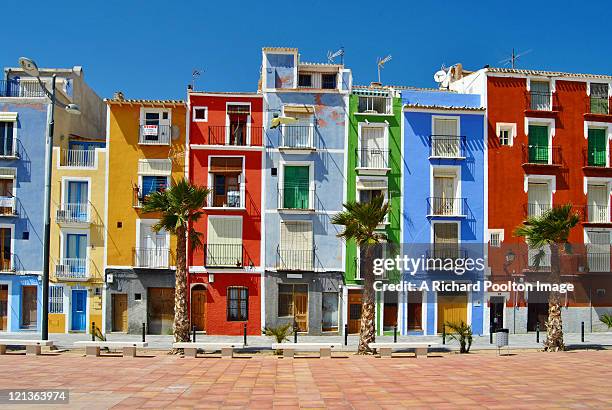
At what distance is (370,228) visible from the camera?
83.8ft

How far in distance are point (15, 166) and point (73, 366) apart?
1669 centimetres

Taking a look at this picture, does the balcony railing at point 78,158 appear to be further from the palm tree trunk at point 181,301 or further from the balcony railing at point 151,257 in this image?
the palm tree trunk at point 181,301

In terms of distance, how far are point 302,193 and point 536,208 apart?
12480 millimetres

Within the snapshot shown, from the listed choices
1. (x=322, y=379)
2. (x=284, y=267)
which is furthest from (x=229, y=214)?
(x=322, y=379)

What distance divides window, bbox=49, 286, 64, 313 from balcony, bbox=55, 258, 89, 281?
713 millimetres

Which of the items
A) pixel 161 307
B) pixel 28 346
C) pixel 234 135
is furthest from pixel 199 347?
pixel 234 135

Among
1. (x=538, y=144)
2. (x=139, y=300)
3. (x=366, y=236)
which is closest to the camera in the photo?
(x=366, y=236)

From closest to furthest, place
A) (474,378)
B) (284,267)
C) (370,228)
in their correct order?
(474,378) → (370,228) → (284,267)

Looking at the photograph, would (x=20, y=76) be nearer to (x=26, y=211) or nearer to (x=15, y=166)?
(x=15, y=166)

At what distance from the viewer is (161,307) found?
33375 mm

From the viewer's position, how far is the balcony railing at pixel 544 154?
35.7 metres

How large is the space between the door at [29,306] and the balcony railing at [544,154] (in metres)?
26.3

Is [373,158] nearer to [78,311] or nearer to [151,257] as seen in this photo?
[151,257]

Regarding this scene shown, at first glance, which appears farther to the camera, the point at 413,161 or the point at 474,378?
the point at 413,161
